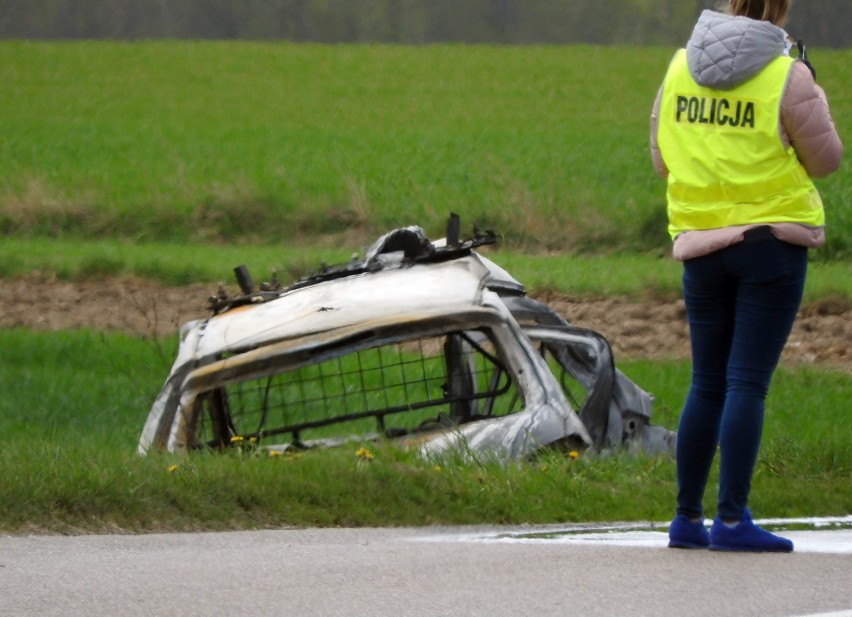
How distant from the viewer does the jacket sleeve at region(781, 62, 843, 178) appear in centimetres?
548

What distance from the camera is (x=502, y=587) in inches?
203

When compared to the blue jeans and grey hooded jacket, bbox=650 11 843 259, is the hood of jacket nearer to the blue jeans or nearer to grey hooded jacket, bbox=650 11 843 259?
grey hooded jacket, bbox=650 11 843 259

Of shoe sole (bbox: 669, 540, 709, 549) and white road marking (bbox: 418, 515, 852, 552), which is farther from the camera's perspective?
white road marking (bbox: 418, 515, 852, 552)

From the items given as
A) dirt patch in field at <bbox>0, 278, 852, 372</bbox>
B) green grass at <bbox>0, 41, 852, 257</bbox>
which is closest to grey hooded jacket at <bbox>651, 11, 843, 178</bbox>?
dirt patch in field at <bbox>0, 278, 852, 372</bbox>

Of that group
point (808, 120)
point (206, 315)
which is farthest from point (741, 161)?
point (206, 315)

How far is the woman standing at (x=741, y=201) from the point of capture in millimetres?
5520

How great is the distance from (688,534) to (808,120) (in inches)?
58.6

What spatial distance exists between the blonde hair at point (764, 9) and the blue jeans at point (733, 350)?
735 millimetres

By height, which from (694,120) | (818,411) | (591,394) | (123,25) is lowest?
(123,25)

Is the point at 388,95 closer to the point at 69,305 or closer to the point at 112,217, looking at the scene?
the point at 112,217

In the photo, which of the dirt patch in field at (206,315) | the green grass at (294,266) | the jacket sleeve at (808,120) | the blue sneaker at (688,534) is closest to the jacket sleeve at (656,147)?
the jacket sleeve at (808,120)

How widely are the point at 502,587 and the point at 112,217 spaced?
2202 cm

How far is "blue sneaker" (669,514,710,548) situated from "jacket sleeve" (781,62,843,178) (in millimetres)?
1294

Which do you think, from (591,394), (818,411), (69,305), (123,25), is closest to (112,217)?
(69,305)
